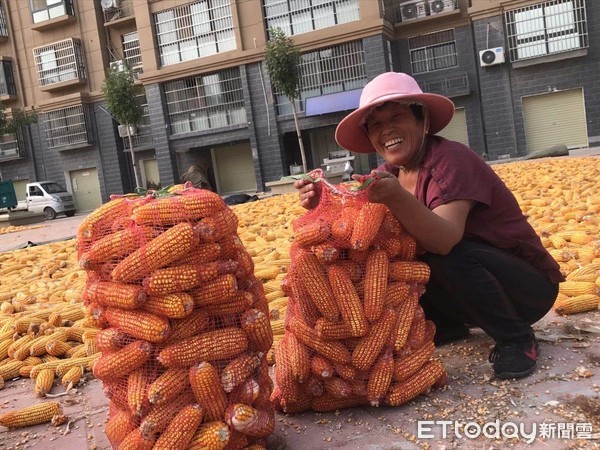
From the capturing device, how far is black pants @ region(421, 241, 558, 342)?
7.91 ft

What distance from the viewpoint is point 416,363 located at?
7.61ft

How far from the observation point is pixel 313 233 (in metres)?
2.29

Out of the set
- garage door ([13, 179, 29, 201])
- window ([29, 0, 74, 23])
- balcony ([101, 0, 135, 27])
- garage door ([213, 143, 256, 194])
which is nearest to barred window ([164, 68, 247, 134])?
garage door ([213, 143, 256, 194])

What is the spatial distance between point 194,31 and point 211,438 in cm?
2590

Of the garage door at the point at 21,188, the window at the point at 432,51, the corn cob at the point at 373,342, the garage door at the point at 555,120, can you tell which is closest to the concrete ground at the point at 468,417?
the corn cob at the point at 373,342

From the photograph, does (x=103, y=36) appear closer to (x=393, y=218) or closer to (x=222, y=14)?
(x=222, y=14)

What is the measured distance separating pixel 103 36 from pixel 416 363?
101 ft

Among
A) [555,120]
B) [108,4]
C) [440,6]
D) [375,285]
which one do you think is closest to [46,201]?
[108,4]

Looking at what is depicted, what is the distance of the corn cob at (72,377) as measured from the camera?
3.00 metres

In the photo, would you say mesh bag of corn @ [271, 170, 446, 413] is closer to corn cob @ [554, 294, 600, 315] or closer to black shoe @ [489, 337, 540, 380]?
black shoe @ [489, 337, 540, 380]

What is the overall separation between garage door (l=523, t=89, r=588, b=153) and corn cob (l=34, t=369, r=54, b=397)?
22.5m

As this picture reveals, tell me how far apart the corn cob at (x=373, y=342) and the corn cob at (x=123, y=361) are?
82cm

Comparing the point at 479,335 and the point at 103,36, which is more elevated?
the point at 103,36

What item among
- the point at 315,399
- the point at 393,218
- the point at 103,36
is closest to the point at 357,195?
the point at 393,218
